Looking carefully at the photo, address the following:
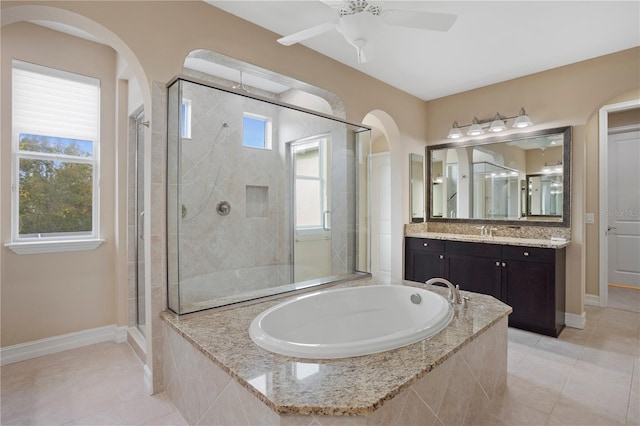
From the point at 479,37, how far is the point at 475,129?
128 cm

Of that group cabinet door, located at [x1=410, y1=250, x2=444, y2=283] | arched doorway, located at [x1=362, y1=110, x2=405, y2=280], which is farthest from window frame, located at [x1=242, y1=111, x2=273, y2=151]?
cabinet door, located at [x1=410, y1=250, x2=444, y2=283]

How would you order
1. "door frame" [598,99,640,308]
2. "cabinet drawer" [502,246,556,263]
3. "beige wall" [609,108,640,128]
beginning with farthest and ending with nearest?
"beige wall" [609,108,640,128] < "door frame" [598,99,640,308] < "cabinet drawer" [502,246,556,263]

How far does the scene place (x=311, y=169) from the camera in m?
3.55

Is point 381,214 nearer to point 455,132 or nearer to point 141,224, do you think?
point 455,132

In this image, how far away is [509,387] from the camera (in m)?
2.19

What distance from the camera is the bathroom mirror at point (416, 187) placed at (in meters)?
4.14

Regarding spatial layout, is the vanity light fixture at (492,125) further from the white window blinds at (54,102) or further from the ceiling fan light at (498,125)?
the white window blinds at (54,102)

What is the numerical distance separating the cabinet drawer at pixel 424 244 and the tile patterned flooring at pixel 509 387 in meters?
1.13

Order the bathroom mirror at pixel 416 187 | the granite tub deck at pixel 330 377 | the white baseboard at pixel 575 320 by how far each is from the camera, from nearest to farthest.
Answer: the granite tub deck at pixel 330 377, the white baseboard at pixel 575 320, the bathroom mirror at pixel 416 187

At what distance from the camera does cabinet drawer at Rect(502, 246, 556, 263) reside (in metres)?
2.96

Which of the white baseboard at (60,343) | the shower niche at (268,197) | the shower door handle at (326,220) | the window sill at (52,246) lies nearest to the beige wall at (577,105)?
the shower niche at (268,197)

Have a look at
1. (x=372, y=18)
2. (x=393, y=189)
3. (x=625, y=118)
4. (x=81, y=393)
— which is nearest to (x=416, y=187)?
(x=393, y=189)

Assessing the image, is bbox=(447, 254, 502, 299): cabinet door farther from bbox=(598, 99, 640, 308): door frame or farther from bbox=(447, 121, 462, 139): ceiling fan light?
bbox=(598, 99, 640, 308): door frame

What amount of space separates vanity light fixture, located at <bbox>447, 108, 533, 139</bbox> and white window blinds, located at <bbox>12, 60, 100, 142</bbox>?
3860mm
